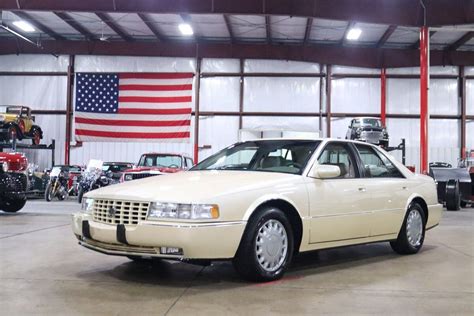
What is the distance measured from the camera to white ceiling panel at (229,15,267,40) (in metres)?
18.1

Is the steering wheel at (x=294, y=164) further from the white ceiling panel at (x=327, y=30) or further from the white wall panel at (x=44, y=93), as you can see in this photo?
the white wall panel at (x=44, y=93)

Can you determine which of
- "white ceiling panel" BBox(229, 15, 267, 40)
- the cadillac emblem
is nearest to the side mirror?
the cadillac emblem

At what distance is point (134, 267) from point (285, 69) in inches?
700

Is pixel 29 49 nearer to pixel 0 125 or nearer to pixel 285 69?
pixel 0 125

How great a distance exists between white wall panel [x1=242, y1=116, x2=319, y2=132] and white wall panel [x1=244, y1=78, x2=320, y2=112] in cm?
36

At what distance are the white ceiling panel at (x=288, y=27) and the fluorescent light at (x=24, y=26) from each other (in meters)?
9.67

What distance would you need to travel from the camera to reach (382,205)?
16.3 feet

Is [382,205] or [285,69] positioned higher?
[285,69]

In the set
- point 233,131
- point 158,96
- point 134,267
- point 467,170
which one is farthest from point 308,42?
point 134,267

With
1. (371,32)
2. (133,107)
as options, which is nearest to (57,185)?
(133,107)

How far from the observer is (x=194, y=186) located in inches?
151

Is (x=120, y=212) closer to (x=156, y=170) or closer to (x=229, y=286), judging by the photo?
(x=229, y=286)

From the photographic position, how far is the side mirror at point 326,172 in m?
4.29

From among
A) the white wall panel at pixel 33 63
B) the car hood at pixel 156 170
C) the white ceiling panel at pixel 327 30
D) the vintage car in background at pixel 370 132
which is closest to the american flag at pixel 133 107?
the white wall panel at pixel 33 63
